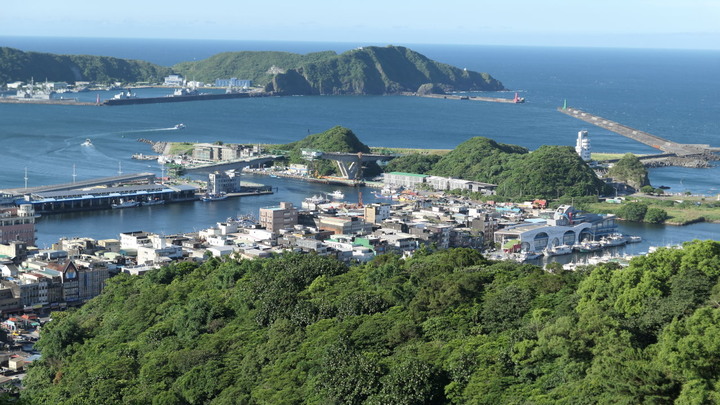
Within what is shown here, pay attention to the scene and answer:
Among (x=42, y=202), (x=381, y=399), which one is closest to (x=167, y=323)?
(x=381, y=399)

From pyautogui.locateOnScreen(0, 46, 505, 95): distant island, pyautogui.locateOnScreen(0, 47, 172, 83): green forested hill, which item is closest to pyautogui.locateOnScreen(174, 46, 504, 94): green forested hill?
pyautogui.locateOnScreen(0, 46, 505, 95): distant island

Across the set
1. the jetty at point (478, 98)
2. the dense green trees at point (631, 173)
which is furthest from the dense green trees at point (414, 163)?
the jetty at point (478, 98)

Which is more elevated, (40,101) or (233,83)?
(233,83)

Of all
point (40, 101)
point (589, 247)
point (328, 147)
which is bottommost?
point (589, 247)

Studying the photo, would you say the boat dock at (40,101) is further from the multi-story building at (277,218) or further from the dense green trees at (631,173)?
the multi-story building at (277,218)

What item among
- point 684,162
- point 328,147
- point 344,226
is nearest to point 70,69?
point 328,147

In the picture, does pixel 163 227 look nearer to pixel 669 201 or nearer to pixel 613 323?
pixel 669 201

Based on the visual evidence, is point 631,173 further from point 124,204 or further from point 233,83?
point 233,83
